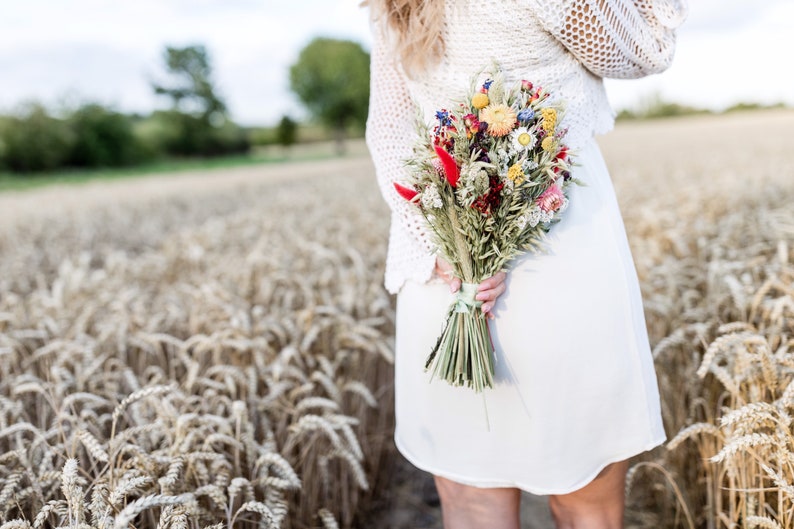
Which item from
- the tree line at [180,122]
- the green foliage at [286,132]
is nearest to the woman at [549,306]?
the tree line at [180,122]

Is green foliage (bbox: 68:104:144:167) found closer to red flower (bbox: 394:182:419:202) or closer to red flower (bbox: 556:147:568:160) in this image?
red flower (bbox: 394:182:419:202)

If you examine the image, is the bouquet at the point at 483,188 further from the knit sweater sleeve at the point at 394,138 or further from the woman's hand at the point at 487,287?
the knit sweater sleeve at the point at 394,138

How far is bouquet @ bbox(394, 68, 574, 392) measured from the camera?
4.29 ft

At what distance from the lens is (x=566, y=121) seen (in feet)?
4.91

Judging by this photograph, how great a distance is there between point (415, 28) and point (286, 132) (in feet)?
192

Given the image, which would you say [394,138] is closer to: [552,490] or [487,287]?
[487,287]

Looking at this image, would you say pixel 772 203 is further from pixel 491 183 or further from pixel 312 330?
pixel 491 183

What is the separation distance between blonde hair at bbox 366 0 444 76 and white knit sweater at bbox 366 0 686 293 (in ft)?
0.09

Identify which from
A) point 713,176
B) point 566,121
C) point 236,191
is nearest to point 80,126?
point 236,191

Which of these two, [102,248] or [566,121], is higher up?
[566,121]

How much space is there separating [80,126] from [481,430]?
4680 cm

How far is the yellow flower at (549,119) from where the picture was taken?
1307mm

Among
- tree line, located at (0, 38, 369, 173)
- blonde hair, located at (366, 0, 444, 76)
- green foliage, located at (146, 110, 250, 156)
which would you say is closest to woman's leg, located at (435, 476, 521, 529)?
blonde hair, located at (366, 0, 444, 76)

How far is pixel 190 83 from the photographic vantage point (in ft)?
191
